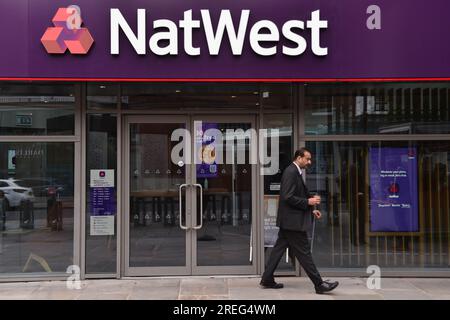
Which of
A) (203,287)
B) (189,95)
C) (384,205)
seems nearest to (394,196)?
(384,205)

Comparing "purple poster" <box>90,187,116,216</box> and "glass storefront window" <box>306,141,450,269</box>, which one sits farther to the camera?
"glass storefront window" <box>306,141,450,269</box>

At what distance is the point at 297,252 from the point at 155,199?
7.92ft

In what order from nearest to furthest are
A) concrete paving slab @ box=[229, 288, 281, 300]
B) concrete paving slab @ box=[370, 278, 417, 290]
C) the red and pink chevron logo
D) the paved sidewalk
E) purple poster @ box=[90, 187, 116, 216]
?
concrete paving slab @ box=[229, 288, 281, 300]
the paved sidewalk
the red and pink chevron logo
concrete paving slab @ box=[370, 278, 417, 290]
purple poster @ box=[90, 187, 116, 216]

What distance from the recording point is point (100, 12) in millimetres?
7852

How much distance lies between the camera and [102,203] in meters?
8.48

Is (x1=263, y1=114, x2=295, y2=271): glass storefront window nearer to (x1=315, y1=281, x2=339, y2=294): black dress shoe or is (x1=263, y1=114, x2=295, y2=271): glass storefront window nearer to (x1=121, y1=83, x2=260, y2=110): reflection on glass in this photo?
(x1=121, y1=83, x2=260, y2=110): reflection on glass

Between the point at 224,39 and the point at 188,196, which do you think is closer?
the point at 224,39

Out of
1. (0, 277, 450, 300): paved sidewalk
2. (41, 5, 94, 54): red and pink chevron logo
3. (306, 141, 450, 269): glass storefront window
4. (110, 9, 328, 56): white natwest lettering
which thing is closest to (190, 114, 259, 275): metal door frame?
(0, 277, 450, 300): paved sidewalk

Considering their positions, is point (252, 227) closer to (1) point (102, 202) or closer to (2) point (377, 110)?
(1) point (102, 202)

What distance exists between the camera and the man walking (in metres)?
7.44

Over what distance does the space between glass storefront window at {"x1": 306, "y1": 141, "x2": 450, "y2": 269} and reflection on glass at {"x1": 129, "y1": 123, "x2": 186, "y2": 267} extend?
2.14 metres

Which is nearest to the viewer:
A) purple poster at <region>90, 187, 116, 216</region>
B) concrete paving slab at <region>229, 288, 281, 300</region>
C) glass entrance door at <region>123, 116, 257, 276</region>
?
concrete paving slab at <region>229, 288, 281, 300</region>

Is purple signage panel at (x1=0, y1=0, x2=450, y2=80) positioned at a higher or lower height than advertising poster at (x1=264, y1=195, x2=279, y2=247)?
higher
